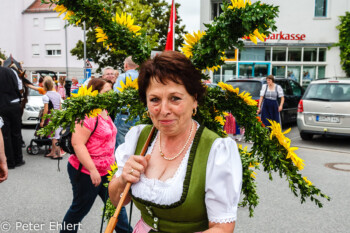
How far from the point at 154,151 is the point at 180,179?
0.29 meters

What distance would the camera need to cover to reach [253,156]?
215cm

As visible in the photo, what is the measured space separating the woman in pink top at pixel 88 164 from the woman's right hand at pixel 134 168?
1462 mm

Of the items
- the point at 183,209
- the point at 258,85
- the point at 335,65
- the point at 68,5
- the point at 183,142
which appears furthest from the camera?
the point at 335,65

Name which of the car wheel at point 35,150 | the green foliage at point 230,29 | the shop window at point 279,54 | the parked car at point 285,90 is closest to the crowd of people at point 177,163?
the green foliage at point 230,29

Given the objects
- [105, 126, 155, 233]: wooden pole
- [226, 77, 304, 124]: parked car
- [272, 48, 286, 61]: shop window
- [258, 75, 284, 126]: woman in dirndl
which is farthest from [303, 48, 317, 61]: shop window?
[105, 126, 155, 233]: wooden pole

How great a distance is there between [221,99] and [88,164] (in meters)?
1.48

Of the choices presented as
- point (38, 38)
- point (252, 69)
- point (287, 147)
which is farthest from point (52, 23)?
point (287, 147)

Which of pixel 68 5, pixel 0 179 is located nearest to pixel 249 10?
pixel 68 5

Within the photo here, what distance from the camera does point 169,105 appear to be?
1.70 metres

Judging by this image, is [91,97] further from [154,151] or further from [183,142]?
[183,142]

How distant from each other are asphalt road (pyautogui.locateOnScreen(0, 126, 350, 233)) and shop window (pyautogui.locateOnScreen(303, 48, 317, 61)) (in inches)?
624

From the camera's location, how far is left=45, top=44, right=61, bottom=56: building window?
1479 inches

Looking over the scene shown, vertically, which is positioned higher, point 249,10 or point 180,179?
point 249,10

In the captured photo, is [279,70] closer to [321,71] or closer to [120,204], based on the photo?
[321,71]
